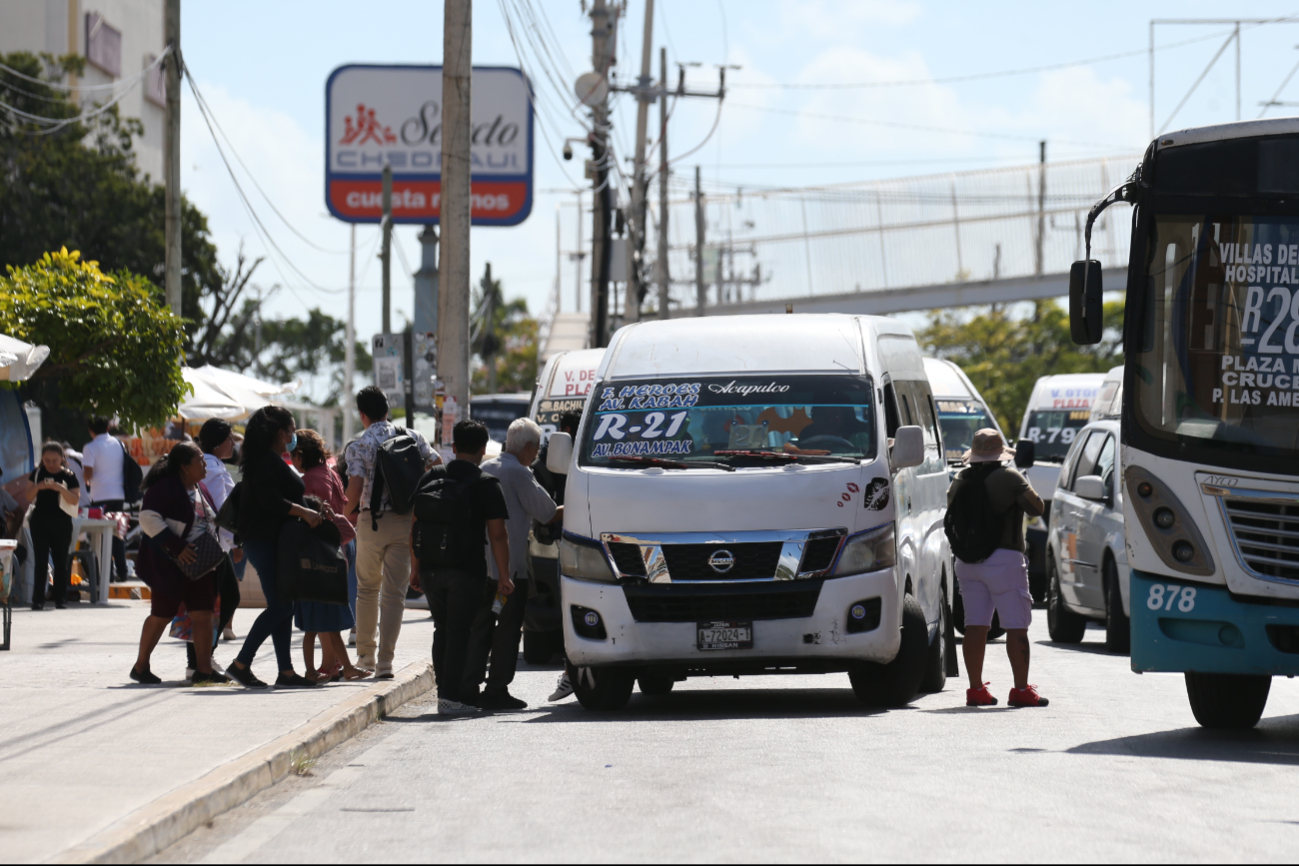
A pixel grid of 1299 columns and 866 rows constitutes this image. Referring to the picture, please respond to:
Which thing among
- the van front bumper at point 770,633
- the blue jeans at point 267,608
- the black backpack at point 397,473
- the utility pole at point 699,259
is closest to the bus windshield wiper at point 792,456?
the van front bumper at point 770,633

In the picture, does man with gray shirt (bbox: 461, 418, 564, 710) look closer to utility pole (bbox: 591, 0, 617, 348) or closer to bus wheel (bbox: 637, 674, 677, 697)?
bus wheel (bbox: 637, 674, 677, 697)

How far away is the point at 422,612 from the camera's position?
1977 centimetres

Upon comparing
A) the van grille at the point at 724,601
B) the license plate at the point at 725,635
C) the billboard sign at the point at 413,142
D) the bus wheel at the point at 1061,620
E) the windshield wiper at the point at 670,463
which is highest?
the billboard sign at the point at 413,142

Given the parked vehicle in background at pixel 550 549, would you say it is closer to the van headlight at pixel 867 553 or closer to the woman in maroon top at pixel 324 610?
the woman in maroon top at pixel 324 610

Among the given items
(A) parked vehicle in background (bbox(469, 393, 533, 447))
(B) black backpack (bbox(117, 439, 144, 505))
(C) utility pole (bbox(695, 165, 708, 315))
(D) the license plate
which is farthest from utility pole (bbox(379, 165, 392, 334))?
(D) the license plate

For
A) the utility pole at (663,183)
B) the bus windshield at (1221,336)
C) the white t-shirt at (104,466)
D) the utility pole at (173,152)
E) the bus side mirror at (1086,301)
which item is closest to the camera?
the bus windshield at (1221,336)

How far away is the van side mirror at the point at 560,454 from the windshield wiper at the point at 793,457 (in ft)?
3.18

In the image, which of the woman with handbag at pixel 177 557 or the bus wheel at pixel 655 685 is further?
the bus wheel at pixel 655 685

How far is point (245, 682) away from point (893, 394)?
178 inches

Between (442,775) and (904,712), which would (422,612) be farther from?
(442,775)

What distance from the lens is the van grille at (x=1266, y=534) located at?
361 inches

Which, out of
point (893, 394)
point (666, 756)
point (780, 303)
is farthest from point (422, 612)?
point (780, 303)

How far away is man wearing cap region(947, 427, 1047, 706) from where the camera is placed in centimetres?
1141

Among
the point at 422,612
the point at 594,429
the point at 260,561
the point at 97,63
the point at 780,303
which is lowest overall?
the point at 422,612
